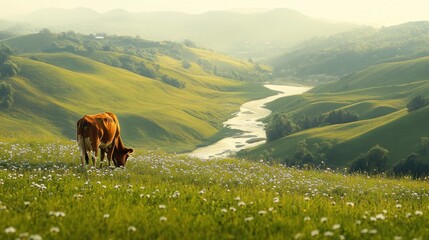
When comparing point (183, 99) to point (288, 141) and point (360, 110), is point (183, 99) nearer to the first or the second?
point (360, 110)

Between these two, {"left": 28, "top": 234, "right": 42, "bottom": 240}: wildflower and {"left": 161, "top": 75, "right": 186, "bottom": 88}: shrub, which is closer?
{"left": 28, "top": 234, "right": 42, "bottom": 240}: wildflower

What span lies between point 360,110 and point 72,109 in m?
72.3

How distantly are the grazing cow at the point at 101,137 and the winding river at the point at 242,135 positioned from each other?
5030cm

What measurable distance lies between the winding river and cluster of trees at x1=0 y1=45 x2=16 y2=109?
1776 inches

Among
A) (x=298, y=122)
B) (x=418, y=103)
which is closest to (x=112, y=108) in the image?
(x=298, y=122)

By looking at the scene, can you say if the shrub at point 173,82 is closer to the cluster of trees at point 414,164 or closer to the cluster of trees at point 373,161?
the cluster of trees at point 373,161

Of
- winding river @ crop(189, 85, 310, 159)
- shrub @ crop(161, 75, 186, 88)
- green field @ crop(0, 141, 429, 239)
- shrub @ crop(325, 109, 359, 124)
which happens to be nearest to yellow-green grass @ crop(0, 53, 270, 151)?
winding river @ crop(189, 85, 310, 159)

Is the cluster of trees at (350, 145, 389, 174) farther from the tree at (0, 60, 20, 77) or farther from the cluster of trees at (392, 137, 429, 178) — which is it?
the tree at (0, 60, 20, 77)

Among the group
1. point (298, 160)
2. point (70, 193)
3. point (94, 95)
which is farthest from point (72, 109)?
point (70, 193)

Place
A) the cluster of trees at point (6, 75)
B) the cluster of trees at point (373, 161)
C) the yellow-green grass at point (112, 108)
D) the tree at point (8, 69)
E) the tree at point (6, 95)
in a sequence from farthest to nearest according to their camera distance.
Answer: the tree at point (8, 69)
the cluster of trees at point (6, 75)
the tree at point (6, 95)
the yellow-green grass at point (112, 108)
the cluster of trees at point (373, 161)

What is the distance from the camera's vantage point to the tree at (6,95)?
339 feet

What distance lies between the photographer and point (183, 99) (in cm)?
16562

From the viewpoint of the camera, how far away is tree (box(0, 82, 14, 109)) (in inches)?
4070

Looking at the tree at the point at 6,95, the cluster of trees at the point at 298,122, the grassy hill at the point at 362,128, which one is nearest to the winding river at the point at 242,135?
the cluster of trees at the point at 298,122
